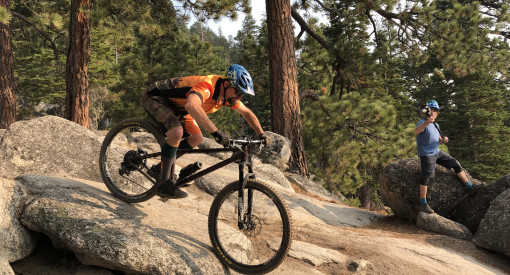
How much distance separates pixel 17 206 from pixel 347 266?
402cm

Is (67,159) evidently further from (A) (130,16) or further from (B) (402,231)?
(B) (402,231)

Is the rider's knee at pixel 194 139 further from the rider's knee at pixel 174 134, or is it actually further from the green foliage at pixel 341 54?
the green foliage at pixel 341 54

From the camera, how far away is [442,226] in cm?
699

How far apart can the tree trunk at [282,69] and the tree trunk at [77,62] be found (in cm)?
552

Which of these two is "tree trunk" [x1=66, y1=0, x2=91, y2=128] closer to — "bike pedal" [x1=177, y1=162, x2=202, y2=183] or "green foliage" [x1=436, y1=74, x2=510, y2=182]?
"bike pedal" [x1=177, y1=162, x2=202, y2=183]

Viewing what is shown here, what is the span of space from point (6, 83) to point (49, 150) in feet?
29.5

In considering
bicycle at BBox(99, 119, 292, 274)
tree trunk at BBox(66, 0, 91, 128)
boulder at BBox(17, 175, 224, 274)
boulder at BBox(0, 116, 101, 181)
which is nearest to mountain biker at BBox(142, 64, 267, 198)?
bicycle at BBox(99, 119, 292, 274)

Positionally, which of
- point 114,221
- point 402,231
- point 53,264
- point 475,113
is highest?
point 475,113

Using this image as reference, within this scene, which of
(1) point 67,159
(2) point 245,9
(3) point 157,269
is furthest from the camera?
(2) point 245,9

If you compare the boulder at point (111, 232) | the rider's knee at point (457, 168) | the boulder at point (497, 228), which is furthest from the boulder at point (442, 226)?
the boulder at point (111, 232)

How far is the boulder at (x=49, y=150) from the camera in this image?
16.3ft

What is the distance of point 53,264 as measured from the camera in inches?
136

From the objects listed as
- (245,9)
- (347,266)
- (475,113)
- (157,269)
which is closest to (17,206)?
(157,269)

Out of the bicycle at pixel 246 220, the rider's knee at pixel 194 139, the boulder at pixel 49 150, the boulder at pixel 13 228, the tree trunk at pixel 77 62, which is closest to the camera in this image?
the boulder at pixel 13 228
